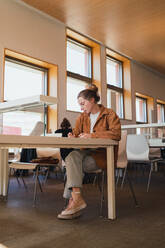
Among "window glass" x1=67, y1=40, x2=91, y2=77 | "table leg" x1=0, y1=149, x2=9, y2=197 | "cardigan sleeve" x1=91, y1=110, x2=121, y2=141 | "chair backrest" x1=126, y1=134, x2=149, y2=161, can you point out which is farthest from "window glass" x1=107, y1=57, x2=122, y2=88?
"cardigan sleeve" x1=91, y1=110, x2=121, y2=141

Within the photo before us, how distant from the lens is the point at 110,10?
5.64 meters

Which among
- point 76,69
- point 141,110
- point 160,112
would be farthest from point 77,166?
point 160,112

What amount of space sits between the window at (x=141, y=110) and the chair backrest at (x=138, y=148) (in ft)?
21.1

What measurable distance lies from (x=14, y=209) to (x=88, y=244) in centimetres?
99

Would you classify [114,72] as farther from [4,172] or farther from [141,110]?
[4,172]

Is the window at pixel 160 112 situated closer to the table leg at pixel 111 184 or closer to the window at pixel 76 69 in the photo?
the window at pixel 76 69

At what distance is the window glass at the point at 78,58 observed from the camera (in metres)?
6.87

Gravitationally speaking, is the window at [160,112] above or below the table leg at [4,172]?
above

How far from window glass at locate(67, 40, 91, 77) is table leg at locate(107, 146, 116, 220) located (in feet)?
17.2

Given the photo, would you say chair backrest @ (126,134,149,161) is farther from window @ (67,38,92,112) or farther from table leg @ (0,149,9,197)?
window @ (67,38,92,112)

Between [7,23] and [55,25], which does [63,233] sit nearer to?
[7,23]

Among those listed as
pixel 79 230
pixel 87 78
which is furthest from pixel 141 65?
pixel 79 230

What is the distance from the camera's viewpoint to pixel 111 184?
1.78 metres

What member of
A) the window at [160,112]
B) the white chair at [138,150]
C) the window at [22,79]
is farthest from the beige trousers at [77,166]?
the window at [160,112]
